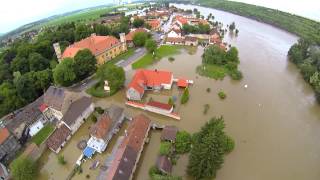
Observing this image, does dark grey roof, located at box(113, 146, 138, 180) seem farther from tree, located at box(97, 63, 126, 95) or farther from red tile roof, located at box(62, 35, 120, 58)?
red tile roof, located at box(62, 35, 120, 58)

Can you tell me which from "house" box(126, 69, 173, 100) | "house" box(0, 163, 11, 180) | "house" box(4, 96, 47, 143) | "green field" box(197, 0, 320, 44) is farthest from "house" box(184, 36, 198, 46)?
"house" box(0, 163, 11, 180)

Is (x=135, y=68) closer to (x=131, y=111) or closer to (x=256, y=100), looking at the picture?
(x=131, y=111)

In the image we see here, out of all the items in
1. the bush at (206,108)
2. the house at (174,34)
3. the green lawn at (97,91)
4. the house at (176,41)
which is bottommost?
the bush at (206,108)

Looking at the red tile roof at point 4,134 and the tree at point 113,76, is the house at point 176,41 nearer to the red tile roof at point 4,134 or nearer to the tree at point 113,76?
the tree at point 113,76

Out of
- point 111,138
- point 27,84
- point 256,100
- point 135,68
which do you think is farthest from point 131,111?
point 256,100

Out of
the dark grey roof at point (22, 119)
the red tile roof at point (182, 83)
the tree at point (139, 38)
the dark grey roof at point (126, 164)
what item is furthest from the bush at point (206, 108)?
the tree at point (139, 38)
